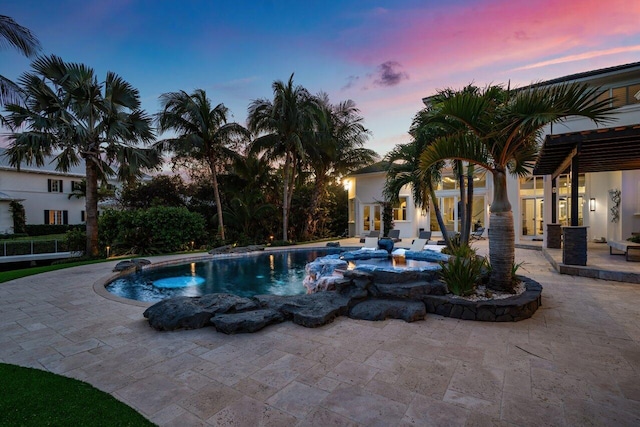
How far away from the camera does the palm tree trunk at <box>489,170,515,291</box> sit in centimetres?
545

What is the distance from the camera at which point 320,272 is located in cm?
966

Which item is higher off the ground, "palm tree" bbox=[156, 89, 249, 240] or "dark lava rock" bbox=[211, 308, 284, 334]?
"palm tree" bbox=[156, 89, 249, 240]

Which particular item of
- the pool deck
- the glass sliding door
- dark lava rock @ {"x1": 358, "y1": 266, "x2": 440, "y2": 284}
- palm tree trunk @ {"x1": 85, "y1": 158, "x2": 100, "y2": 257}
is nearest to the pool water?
the pool deck

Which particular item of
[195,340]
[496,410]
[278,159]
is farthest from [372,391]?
[278,159]

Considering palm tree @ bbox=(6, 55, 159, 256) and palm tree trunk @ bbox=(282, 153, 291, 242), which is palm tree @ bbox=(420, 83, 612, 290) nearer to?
palm tree @ bbox=(6, 55, 159, 256)

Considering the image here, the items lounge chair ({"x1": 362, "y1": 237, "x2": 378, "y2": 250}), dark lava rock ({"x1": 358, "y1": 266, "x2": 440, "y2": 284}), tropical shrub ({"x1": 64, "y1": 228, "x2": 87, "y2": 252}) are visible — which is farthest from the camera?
tropical shrub ({"x1": 64, "y1": 228, "x2": 87, "y2": 252})

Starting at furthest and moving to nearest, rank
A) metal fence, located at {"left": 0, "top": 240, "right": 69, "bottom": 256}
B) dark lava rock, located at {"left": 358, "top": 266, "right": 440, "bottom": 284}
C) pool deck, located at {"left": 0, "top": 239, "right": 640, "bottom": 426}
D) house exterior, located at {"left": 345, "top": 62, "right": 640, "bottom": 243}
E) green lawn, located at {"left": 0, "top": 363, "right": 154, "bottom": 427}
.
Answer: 1. metal fence, located at {"left": 0, "top": 240, "right": 69, "bottom": 256}
2. house exterior, located at {"left": 345, "top": 62, "right": 640, "bottom": 243}
3. dark lava rock, located at {"left": 358, "top": 266, "right": 440, "bottom": 284}
4. pool deck, located at {"left": 0, "top": 239, "right": 640, "bottom": 426}
5. green lawn, located at {"left": 0, "top": 363, "right": 154, "bottom": 427}

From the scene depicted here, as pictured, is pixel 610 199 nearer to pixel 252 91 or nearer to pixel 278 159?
pixel 278 159

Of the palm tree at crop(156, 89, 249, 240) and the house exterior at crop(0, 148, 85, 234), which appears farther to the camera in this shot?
the house exterior at crop(0, 148, 85, 234)

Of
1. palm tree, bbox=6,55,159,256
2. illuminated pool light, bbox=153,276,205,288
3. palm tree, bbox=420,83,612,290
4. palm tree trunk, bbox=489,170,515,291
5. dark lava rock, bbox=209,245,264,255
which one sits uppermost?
palm tree, bbox=6,55,159,256

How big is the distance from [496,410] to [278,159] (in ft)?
58.2

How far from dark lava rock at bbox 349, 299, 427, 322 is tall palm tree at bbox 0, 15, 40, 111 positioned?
11.5 metres

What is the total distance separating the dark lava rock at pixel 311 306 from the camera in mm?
4805

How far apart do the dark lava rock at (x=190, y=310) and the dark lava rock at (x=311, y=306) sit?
412 millimetres
